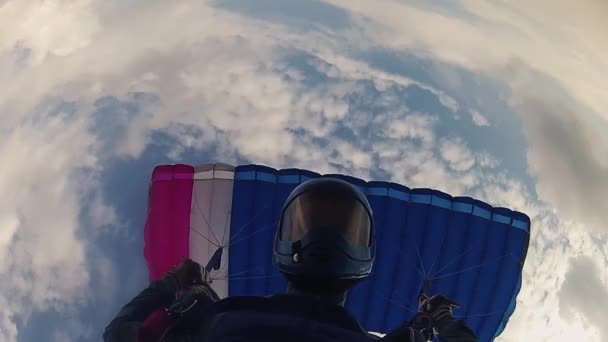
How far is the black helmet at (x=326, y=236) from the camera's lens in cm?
502

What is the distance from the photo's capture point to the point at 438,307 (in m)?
6.64

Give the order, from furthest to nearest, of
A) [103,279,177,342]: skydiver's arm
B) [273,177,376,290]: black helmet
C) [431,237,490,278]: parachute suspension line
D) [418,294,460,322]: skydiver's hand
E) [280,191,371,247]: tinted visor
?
[431,237,490,278]: parachute suspension line → [418,294,460,322]: skydiver's hand → [103,279,177,342]: skydiver's arm → [280,191,371,247]: tinted visor → [273,177,376,290]: black helmet

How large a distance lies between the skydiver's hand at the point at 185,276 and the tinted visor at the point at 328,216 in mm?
A: 1300

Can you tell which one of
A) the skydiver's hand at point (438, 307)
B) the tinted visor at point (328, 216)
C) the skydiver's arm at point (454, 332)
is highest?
the tinted visor at point (328, 216)

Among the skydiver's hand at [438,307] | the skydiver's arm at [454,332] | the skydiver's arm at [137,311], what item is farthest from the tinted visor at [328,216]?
the skydiver's hand at [438,307]

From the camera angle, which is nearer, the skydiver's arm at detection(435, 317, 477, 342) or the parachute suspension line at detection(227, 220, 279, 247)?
the skydiver's arm at detection(435, 317, 477, 342)

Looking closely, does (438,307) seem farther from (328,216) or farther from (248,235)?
(248,235)

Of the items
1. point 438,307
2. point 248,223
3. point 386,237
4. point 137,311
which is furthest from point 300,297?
point 386,237

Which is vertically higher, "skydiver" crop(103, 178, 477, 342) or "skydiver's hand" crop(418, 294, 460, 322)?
"skydiver" crop(103, 178, 477, 342)

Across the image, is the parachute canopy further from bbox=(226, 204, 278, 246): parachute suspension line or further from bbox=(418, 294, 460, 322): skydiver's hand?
bbox=(418, 294, 460, 322): skydiver's hand

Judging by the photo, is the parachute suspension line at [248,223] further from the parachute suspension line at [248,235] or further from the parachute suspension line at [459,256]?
the parachute suspension line at [459,256]

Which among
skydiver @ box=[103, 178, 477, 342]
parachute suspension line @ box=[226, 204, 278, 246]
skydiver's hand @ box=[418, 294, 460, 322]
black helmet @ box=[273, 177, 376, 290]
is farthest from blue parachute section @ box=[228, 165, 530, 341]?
black helmet @ box=[273, 177, 376, 290]

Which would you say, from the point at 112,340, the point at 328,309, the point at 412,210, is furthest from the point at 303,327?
the point at 412,210

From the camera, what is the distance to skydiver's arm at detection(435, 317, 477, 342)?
5.49 meters
